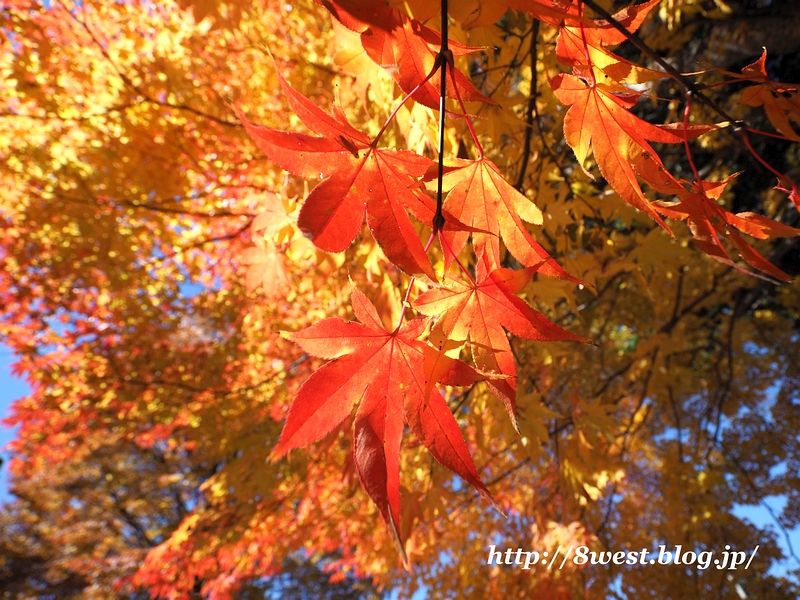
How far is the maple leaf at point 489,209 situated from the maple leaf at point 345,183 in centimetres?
11

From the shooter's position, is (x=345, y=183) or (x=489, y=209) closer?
(x=345, y=183)

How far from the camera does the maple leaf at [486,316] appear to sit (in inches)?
21.8

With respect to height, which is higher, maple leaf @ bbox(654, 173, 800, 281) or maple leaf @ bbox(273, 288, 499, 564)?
maple leaf @ bbox(654, 173, 800, 281)

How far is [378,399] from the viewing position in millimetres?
572

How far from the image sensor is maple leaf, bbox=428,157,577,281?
2.11 ft

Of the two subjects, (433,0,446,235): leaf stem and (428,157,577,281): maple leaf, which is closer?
(433,0,446,235): leaf stem

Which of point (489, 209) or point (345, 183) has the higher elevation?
point (489, 209)

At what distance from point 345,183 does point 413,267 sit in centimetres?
13

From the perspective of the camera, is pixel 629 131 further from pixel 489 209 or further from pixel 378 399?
pixel 378 399

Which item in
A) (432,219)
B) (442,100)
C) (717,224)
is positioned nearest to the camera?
(442,100)

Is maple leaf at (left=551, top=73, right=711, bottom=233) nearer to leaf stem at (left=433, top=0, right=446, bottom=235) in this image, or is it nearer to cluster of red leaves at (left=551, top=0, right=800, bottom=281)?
cluster of red leaves at (left=551, top=0, right=800, bottom=281)

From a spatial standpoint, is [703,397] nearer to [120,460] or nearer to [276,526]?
[276,526]

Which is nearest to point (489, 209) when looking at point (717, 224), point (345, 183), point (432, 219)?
point (432, 219)

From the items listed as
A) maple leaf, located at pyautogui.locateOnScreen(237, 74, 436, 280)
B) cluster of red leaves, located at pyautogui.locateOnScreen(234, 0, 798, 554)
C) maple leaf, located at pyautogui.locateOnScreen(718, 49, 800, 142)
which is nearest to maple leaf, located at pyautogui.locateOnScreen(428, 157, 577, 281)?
cluster of red leaves, located at pyautogui.locateOnScreen(234, 0, 798, 554)
